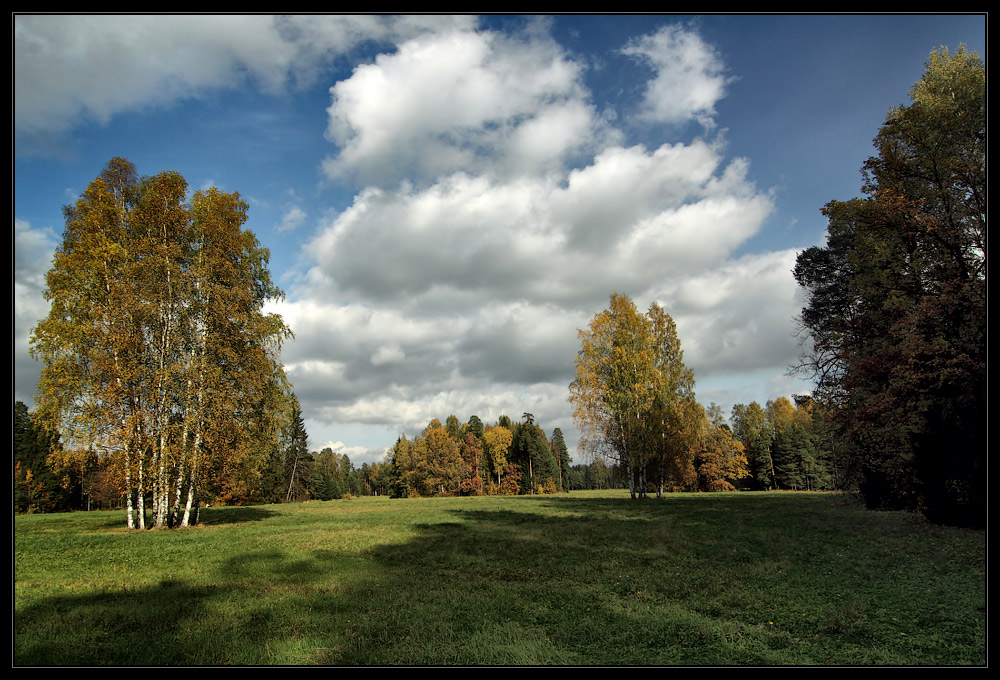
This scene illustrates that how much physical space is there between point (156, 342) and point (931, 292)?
98.6 ft

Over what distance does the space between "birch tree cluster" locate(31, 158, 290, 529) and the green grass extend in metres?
4.26

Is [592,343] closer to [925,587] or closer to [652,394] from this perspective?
[652,394]

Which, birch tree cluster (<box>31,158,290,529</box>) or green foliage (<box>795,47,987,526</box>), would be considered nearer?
green foliage (<box>795,47,987,526</box>)

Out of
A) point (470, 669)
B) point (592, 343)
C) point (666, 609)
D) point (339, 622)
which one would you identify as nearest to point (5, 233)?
point (339, 622)

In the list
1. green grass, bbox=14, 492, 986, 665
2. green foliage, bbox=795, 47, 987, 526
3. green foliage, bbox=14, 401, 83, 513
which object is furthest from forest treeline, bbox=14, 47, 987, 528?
green foliage, bbox=14, 401, 83, 513

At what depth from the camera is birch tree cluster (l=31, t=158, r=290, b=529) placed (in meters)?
19.8

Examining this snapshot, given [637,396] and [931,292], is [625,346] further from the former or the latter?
[931,292]

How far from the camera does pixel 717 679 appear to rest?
5.64m

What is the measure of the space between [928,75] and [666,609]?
55.8 feet

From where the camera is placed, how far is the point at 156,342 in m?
21.8

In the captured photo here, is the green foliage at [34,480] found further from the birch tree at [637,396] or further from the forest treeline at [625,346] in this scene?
the birch tree at [637,396]

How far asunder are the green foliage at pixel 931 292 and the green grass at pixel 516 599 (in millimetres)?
2305

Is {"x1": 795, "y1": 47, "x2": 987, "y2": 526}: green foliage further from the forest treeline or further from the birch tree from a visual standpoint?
the birch tree

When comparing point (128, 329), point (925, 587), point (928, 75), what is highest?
point (928, 75)
